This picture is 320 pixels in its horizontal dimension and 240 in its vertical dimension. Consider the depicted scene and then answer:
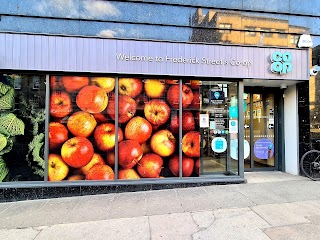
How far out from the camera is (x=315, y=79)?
6.37 m

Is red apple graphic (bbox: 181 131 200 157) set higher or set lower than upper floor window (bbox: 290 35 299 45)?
lower

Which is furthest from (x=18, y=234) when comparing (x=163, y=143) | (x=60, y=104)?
(x=163, y=143)

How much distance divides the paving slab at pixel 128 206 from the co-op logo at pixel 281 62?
468cm

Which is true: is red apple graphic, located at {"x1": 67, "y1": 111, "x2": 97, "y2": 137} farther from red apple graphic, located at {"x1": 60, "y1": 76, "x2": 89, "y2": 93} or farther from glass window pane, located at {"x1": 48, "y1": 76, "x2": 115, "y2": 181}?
red apple graphic, located at {"x1": 60, "y1": 76, "x2": 89, "y2": 93}

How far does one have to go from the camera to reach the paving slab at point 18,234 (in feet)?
11.4

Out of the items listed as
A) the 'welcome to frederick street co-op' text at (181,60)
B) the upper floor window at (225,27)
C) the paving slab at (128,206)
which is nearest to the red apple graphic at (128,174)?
the paving slab at (128,206)

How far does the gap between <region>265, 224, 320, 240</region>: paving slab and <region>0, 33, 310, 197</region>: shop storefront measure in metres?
2.33

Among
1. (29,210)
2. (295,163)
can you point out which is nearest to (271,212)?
(295,163)

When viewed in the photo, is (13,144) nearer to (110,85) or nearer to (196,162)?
(110,85)

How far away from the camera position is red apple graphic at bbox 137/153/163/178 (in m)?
5.66

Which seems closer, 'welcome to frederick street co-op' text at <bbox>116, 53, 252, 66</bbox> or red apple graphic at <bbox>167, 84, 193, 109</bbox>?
'welcome to frederick street co-op' text at <bbox>116, 53, 252, 66</bbox>

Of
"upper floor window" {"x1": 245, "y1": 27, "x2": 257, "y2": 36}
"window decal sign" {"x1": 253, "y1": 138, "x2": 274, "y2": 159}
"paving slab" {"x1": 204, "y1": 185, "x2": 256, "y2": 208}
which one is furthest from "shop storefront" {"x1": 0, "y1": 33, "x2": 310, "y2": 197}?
"window decal sign" {"x1": 253, "y1": 138, "x2": 274, "y2": 159}

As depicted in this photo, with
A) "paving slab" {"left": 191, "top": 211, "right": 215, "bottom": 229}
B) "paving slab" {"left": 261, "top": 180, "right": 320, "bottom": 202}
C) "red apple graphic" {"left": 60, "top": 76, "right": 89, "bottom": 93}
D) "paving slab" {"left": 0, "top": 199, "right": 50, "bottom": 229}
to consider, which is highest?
"red apple graphic" {"left": 60, "top": 76, "right": 89, "bottom": 93}

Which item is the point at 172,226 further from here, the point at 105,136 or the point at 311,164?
the point at 311,164
